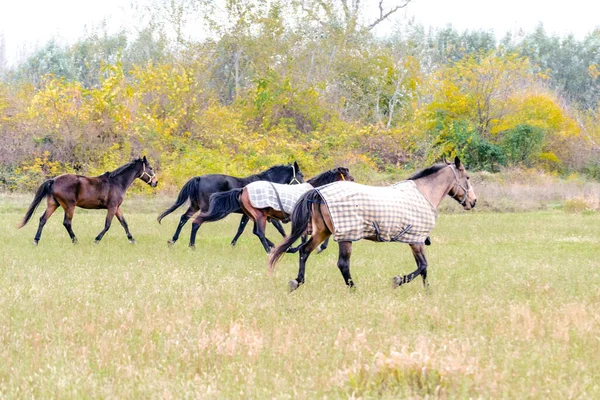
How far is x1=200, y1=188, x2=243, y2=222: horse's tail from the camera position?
43.4ft

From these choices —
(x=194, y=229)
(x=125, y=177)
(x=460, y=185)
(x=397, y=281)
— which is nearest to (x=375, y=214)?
(x=397, y=281)

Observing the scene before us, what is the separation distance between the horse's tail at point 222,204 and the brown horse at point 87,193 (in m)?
2.67

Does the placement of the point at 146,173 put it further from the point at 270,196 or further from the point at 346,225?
the point at 346,225

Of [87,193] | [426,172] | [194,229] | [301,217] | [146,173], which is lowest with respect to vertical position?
[194,229]

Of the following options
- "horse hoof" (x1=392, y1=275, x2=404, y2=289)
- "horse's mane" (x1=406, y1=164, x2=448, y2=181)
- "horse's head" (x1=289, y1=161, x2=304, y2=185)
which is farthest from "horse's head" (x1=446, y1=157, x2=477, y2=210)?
"horse's head" (x1=289, y1=161, x2=304, y2=185)

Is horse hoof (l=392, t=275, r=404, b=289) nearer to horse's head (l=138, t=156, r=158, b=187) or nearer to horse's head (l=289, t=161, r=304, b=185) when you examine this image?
horse's head (l=289, t=161, r=304, b=185)

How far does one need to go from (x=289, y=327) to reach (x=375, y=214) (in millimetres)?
2711

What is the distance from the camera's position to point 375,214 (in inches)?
347

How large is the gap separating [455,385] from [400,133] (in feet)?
117

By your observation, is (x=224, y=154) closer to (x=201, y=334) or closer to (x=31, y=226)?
(x=31, y=226)

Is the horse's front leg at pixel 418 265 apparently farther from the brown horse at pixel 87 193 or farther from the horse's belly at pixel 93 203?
the horse's belly at pixel 93 203

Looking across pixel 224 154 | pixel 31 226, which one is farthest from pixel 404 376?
pixel 224 154

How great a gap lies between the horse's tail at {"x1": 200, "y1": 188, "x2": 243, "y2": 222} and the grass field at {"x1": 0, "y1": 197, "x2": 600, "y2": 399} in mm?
800

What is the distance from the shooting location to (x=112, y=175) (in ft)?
50.3
